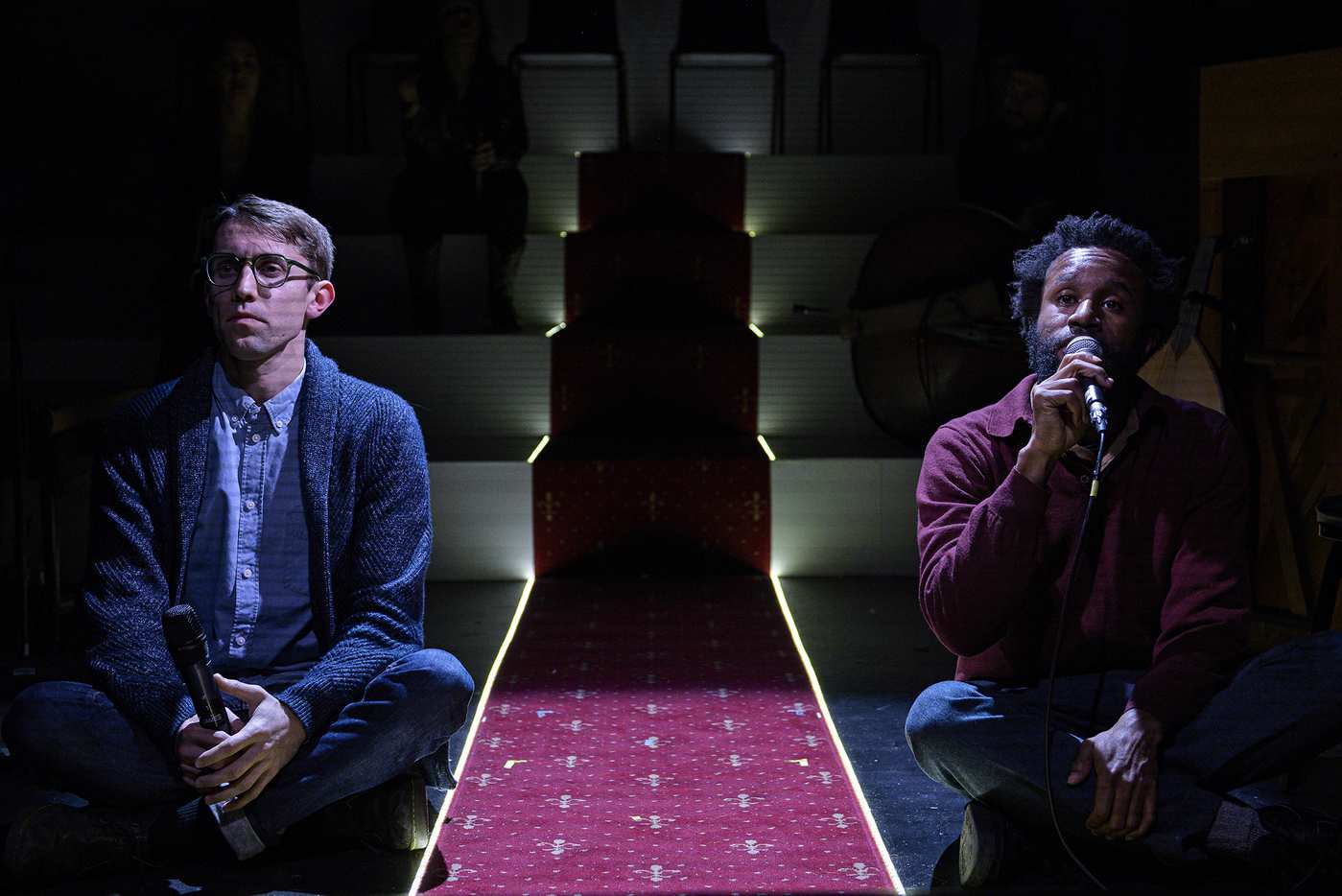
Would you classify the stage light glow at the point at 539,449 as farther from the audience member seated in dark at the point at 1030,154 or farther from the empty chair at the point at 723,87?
the empty chair at the point at 723,87

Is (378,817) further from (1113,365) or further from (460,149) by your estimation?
(460,149)

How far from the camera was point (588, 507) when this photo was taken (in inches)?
166

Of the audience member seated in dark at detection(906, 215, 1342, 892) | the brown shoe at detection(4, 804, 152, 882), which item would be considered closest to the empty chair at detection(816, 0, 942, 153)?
the audience member seated in dark at detection(906, 215, 1342, 892)

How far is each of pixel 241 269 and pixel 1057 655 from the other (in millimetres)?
1257

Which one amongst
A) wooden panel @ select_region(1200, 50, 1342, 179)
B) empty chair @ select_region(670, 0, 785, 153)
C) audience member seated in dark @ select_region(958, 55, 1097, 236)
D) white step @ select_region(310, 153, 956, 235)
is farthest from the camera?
empty chair @ select_region(670, 0, 785, 153)

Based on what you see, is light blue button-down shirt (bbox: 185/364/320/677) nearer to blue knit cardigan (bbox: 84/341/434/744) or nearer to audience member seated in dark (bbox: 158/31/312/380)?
blue knit cardigan (bbox: 84/341/434/744)

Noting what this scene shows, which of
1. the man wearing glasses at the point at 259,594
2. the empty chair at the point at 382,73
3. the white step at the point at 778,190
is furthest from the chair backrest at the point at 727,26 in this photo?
the man wearing glasses at the point at 259,594

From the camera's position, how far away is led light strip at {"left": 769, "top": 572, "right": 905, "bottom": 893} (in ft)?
7.21

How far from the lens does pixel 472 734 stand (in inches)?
111

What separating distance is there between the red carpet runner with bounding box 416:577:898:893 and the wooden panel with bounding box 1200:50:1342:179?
140 centimetres

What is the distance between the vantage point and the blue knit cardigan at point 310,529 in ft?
7.06

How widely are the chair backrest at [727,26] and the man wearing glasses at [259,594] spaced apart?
374 cm

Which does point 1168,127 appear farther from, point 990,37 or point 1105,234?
point 1105,234

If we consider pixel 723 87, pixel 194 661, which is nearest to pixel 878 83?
pixel 723 87
